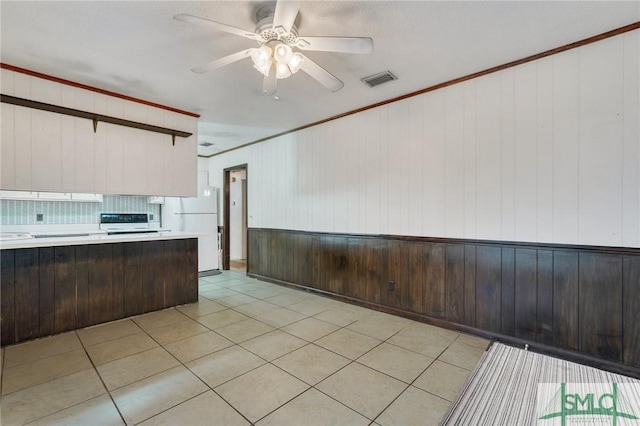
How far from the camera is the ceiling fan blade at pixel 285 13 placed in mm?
1560

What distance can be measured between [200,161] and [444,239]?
576 cm

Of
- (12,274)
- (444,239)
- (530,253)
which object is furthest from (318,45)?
(12,274)

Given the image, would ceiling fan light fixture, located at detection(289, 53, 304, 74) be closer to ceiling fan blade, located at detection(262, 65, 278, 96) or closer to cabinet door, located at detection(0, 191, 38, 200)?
ceiling fan blade, located at detection(262, 65, 278, 96)

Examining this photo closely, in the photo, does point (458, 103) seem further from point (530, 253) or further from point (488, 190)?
point (530, 253)

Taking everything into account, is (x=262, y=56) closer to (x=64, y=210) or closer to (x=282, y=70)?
(x=282, y=70)

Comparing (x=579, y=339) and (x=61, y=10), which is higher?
(x=61, y=10)

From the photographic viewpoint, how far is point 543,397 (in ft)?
5.03

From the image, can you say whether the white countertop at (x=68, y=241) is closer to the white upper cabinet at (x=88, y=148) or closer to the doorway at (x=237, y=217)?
the white upper cabinet at (x=88, y=148)

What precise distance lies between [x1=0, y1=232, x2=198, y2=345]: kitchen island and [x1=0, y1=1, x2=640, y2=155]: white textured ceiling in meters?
1.75

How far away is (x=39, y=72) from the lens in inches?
116

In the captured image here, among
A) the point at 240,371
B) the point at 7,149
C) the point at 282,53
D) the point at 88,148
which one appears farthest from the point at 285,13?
the point at 7,149

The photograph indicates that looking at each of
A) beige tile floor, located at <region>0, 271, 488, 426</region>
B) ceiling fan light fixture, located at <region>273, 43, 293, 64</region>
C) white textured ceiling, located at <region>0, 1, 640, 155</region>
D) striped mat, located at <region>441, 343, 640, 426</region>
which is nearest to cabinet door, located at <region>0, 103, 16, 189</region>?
white textured ceiling, located at <region>0, 1, 640, 155</region>

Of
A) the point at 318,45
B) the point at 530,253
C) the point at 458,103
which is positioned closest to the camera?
the point at 318,45

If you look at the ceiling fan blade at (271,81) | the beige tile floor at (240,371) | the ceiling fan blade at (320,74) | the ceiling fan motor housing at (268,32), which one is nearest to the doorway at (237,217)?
the beige tile floor at (240,371)
